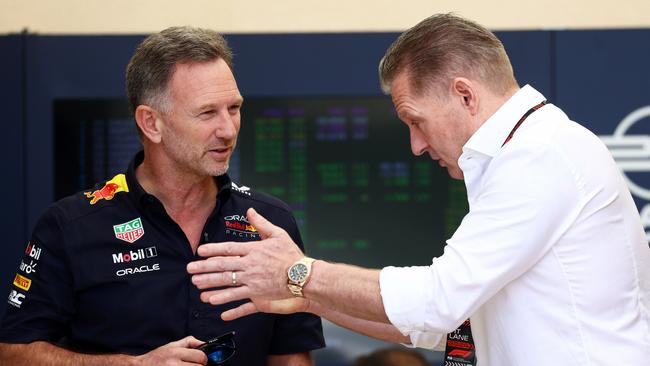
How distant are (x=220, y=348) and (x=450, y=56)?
2.61 feet

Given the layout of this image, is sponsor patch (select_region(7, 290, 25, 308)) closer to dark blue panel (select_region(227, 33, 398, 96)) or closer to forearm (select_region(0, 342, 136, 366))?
forearm (select_region(0, 342, 136, 366))

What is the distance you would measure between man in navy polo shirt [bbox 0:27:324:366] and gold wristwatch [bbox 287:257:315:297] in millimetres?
333

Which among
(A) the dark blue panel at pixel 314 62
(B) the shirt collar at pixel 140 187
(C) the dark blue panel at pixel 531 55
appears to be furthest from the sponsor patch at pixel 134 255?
(C) the dark blue panel at pixel 531 55

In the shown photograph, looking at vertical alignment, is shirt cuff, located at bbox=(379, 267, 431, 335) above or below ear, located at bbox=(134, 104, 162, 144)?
below

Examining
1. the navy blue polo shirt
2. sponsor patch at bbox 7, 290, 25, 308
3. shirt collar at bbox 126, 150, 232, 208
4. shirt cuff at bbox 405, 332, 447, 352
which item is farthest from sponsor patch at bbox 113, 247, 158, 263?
shirt cuff at bbox 405, 332, 447, 352

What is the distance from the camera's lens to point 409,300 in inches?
71.9

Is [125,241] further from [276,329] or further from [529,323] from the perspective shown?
[529,323]

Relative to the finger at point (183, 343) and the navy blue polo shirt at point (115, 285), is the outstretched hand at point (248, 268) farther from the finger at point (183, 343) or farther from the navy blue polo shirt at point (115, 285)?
the navy blue polo shirt at point (115, 285)

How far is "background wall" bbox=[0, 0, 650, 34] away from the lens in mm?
3717

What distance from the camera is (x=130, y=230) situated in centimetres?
232

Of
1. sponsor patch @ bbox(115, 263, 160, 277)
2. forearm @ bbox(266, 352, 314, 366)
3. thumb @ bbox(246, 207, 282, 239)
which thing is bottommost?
forearm @ bbox(266, 352, 314, 366)

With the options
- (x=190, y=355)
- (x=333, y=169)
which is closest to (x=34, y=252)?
(x=190, y=355)

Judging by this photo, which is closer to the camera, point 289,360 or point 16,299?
point 16,299

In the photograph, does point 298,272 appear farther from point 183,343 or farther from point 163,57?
point 163,57
